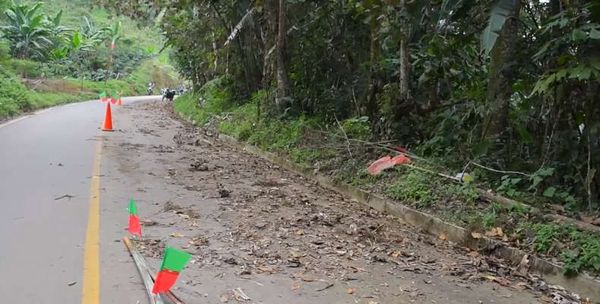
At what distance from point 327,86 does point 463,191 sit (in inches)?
299

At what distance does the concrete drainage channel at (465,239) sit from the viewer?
537 centimetres

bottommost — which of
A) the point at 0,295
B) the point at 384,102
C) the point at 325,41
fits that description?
the point at 0,295

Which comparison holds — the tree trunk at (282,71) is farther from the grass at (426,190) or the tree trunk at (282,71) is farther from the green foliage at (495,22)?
the green foliage at (495,22)

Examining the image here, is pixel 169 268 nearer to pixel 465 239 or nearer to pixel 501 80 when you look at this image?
pixel 465 239

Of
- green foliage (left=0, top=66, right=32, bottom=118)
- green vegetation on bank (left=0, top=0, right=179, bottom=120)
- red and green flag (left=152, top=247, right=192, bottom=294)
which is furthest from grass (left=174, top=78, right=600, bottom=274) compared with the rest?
green vegetation on bank (left=0, top=0, right=179, bottom=120)

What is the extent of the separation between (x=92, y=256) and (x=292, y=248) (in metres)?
2.02

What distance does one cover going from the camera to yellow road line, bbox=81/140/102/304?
4.61 metres

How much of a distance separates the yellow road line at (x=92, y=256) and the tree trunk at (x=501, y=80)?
555 centimetres

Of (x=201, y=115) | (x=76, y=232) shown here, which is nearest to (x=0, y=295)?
(x=76, y=232)

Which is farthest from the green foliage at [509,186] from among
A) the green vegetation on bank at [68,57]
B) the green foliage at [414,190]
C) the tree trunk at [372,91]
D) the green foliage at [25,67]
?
the green foliage at [25,67]

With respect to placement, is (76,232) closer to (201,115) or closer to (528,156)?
(528,156)

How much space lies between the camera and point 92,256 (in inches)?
216

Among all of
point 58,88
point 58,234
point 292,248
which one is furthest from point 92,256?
point 58,88

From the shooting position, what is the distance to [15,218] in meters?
6.74
